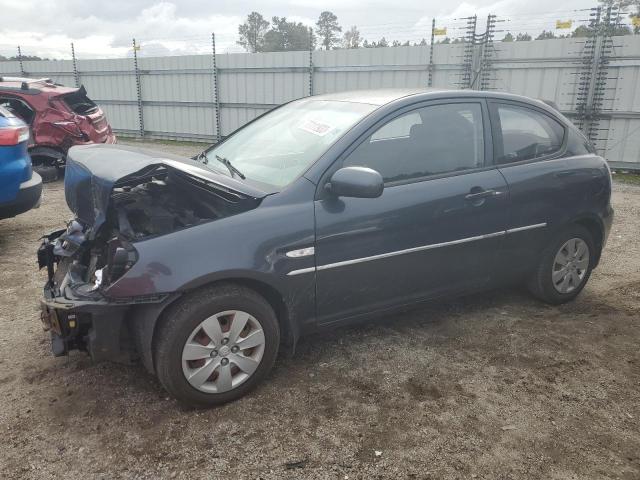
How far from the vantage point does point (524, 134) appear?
3793 millimetres

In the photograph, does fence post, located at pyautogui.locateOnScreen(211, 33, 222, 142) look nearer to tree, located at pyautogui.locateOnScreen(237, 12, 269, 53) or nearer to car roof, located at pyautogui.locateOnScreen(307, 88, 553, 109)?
car roof, located at pyautogui.locateOnScreen(307, 88, 553, 109)

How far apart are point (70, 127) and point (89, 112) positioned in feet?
2.39

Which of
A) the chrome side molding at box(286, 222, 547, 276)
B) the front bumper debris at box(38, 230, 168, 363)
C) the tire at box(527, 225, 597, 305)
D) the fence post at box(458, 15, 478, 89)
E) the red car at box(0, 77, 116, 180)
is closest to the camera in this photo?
the front bumper debris at box(38, 230, 168, 363)

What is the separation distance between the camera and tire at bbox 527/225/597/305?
3.94 metres

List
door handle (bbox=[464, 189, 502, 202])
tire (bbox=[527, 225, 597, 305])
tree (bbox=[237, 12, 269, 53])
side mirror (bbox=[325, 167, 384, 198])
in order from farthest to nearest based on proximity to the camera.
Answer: tree (bbox=[237, 12, 269, 53]), tire (bbox=[527, 225, 597, 305]), door handle (bbox=[464, 189, 502, 202]), side mirror (bbox=[325, 167, 384, 198])

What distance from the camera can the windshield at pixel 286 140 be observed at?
3.10 meters

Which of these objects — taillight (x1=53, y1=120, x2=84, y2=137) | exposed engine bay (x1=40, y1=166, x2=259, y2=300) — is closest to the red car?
taillight (x1=53, y1=120, x2=84, y2=137)

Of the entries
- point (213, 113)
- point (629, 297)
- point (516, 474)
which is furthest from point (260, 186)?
point (213, 113)

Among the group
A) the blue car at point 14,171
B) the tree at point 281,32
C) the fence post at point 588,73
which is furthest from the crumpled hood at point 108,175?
A: the tree at point 281,32

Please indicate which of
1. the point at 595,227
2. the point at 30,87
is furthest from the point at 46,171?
the point at 595,227

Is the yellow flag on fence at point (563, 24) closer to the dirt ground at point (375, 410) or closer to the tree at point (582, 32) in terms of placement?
the tree at point (582, 32)

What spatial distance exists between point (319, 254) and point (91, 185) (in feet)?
4.40

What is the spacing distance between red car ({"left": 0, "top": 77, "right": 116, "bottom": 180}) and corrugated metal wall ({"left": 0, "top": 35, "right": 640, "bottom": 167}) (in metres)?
5.63

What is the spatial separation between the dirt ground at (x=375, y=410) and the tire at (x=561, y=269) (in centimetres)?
23
